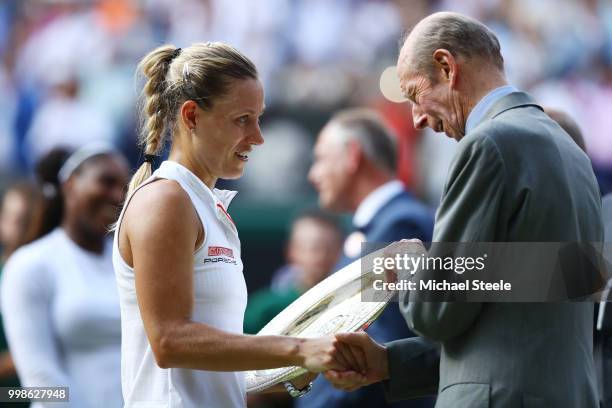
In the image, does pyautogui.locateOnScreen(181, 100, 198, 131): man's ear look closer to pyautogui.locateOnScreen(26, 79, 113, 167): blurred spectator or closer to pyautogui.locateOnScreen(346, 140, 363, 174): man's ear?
pyautogui.locateOnScreen(346, 140, 363, 174): man's ear

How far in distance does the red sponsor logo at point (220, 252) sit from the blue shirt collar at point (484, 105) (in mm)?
732

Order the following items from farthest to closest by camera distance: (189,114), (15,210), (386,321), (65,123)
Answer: (65,123) → (15,210) → (386,321) → (189,114)

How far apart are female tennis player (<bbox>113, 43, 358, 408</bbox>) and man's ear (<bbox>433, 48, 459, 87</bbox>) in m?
0.50

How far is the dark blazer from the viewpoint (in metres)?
4.32

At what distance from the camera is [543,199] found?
2.70 meters

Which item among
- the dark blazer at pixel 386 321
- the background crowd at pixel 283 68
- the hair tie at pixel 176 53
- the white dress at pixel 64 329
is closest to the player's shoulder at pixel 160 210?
the hair tie at pixel 176 53

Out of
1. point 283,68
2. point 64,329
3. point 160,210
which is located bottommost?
point 64,329

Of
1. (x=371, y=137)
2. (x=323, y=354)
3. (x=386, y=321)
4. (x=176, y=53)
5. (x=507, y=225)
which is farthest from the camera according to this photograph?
(x=371, y=137)

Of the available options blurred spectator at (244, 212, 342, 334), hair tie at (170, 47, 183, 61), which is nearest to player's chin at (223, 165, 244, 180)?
hair tie at (170, 47, 183, 61)

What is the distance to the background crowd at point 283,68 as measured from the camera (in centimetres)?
894

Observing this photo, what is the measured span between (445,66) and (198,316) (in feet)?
3.17

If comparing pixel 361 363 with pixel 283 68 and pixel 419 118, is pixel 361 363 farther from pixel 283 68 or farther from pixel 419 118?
pixel 283 68

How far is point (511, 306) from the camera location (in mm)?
2719

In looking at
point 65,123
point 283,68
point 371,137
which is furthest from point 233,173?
point 65,123
